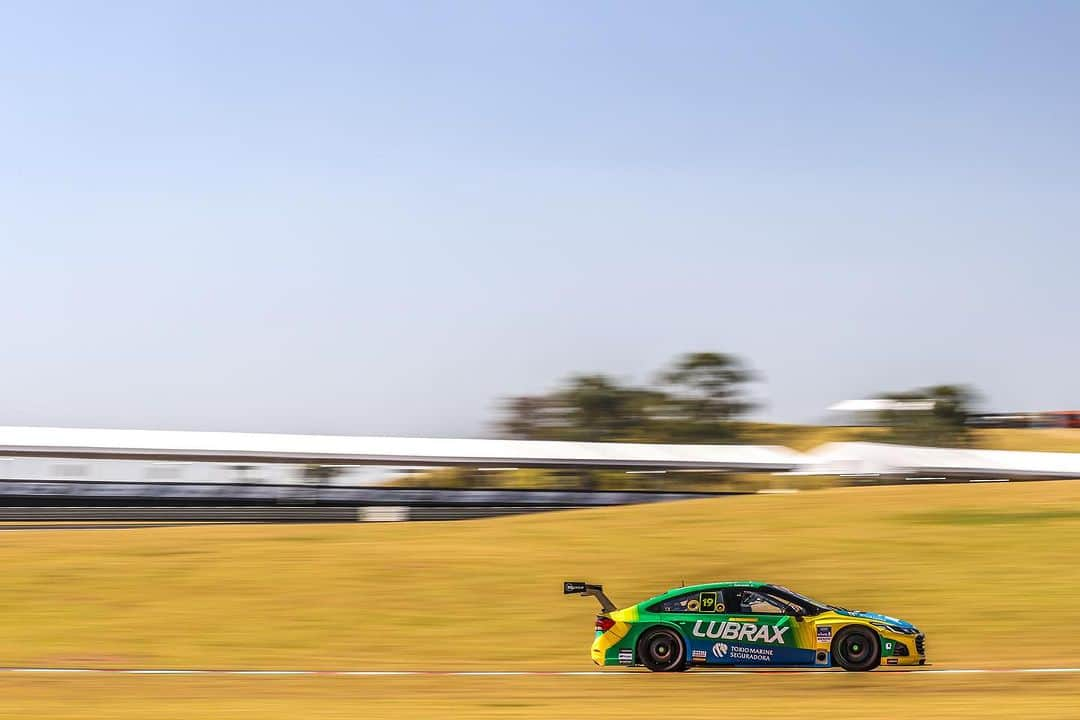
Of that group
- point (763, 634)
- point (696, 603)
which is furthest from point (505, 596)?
point (763, 634)

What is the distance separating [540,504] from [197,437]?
16813 millimetres

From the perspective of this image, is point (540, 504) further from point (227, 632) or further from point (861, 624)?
point (861, 624)

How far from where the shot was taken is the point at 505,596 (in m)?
19.0

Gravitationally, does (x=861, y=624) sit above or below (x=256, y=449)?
below

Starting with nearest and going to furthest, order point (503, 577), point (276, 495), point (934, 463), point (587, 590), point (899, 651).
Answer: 1. point (899, 651)
2. point (587, 590)
3. point (503, 577)
4. point (276, 495)
5. point (934, 463)

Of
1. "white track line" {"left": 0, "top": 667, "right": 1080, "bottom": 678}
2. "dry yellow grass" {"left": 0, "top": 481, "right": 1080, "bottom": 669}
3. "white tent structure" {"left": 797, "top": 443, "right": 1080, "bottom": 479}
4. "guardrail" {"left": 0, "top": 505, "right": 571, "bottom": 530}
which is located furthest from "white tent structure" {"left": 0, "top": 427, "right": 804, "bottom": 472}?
"white track line" {"left": 0, "top": 667, "right": 1080, "bottom": 678}

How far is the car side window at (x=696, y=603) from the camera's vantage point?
43.0 feet

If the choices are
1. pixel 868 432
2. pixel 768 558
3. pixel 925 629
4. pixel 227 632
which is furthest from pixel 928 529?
pixel 868 432

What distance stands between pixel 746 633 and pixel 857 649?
1205 millimetres

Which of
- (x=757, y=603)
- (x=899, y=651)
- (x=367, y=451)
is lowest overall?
(x=899, y=651)

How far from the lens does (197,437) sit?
162 feet

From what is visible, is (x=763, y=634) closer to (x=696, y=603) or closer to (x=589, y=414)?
(x=696, y=603)

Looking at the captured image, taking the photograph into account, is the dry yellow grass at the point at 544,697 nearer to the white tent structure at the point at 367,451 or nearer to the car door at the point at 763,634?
the car door at the point at 763,634

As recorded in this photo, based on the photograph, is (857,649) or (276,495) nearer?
(857,649)
